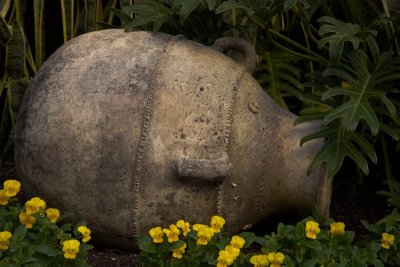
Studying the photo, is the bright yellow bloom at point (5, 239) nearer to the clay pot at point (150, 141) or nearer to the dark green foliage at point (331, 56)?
the clay pot at point (150, 141)

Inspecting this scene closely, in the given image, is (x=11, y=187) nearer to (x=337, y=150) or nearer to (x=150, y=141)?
(x=150, y=141)

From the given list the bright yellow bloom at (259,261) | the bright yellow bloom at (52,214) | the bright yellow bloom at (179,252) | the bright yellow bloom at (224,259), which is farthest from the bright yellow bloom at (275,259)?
the bright yellow bloom at (52,214)

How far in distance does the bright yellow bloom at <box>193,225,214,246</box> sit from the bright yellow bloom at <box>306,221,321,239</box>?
12.5 inches

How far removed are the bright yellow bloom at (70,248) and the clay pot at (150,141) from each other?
1.28 ft

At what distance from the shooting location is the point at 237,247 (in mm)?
2246

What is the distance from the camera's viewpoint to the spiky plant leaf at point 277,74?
328 cm

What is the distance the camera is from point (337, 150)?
264cm

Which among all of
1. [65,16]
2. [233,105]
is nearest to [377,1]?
[233,105]

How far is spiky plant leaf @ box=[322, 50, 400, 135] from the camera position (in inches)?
100

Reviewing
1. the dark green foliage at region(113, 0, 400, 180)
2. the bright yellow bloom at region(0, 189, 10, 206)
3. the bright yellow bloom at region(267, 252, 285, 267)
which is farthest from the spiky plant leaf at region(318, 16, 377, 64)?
the bright yellow bloom at region(0, 189, 10, 206)

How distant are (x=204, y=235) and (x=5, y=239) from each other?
1.99 ft

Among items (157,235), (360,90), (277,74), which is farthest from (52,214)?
(277,74)

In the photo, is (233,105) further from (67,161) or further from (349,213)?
(349,213)

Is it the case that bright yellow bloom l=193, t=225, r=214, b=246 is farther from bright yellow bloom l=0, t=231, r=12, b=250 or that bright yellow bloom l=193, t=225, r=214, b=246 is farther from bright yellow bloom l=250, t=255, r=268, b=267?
bright yellow bloom l=0, t=231, r=12, b=250
